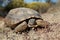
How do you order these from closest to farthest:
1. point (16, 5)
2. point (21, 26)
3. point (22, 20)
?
1. point (21, 26)
2. point (22, 20)
3. point (16, 5)

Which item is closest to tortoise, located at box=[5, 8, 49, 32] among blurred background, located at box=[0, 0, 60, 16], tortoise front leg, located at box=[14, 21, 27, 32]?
tortoise front leg, located at box=[14, 21, 27, 32]

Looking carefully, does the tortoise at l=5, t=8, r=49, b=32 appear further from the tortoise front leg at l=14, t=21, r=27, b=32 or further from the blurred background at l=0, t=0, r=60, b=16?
the blurred background at l=0, t=0, r=60, b=16

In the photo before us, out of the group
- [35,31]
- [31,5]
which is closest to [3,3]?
[31,5]

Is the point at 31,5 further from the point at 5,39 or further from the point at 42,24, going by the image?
the point at 5,39

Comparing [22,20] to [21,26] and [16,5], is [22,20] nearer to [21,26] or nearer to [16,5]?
[21,26]

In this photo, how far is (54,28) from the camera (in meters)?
8.61

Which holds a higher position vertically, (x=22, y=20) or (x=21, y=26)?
(x=22, y=20)

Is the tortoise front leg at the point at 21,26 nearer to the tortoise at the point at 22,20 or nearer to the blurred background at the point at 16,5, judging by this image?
the tortoise at the point at 22,20

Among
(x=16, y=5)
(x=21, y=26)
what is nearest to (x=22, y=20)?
(x=21, y=26)

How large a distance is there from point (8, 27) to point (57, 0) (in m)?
14.7

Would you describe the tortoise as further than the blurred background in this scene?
No

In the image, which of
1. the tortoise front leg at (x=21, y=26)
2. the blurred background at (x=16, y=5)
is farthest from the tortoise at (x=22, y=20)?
the blurred background at (x=16, y=5)

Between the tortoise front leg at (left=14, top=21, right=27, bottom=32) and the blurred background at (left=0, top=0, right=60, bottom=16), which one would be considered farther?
the blurred background at (left=0, top=0, right=60, bottom=16)

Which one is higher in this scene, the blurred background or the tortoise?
the tortoise
